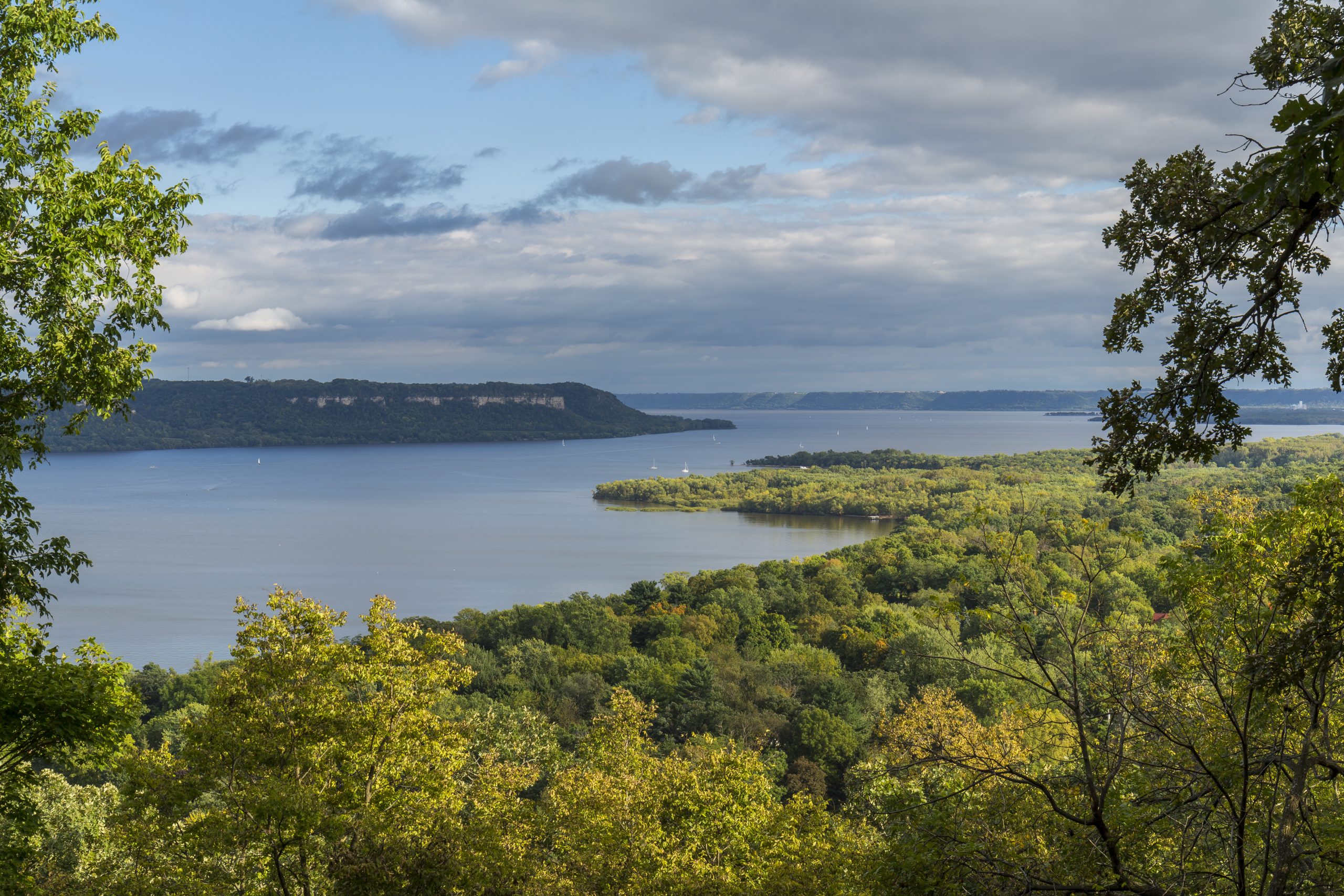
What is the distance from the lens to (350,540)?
87.8m

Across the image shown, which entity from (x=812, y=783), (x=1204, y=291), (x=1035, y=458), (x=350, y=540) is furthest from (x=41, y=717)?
(x=1035, y=458)

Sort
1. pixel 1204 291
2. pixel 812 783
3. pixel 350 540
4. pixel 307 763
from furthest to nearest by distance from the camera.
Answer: pixel 350 540 → pixel 812 783 → pixel 307 763 → pixel 1204 291

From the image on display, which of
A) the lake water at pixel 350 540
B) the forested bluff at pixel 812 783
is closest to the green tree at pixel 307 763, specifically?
the forested bluff at pixel 812 783

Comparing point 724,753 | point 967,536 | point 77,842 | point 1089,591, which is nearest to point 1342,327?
point 1089,591

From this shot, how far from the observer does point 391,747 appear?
11531mm

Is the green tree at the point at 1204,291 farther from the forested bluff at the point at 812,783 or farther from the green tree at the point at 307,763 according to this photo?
the green tree at the point at 307,763

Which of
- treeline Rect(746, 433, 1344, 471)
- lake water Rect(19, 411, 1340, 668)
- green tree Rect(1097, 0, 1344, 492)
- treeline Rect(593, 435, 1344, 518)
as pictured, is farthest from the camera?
treeline Rect(746, 433, 1344, 471)

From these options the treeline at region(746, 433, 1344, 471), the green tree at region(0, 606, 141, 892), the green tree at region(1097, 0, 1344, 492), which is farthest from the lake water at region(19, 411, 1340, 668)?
the green tree at region(1097, 0, 1344, 492)

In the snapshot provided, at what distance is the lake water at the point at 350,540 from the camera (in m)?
60.0

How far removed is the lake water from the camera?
60.0 m

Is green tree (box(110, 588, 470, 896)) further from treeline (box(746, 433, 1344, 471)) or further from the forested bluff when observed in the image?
treeline (box(746, 433, 1344, 471))

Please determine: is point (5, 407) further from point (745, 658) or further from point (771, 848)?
point (745, 658)

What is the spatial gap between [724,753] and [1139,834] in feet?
24.2

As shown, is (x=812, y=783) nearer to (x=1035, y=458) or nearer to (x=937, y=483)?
(x=937, y=483)
